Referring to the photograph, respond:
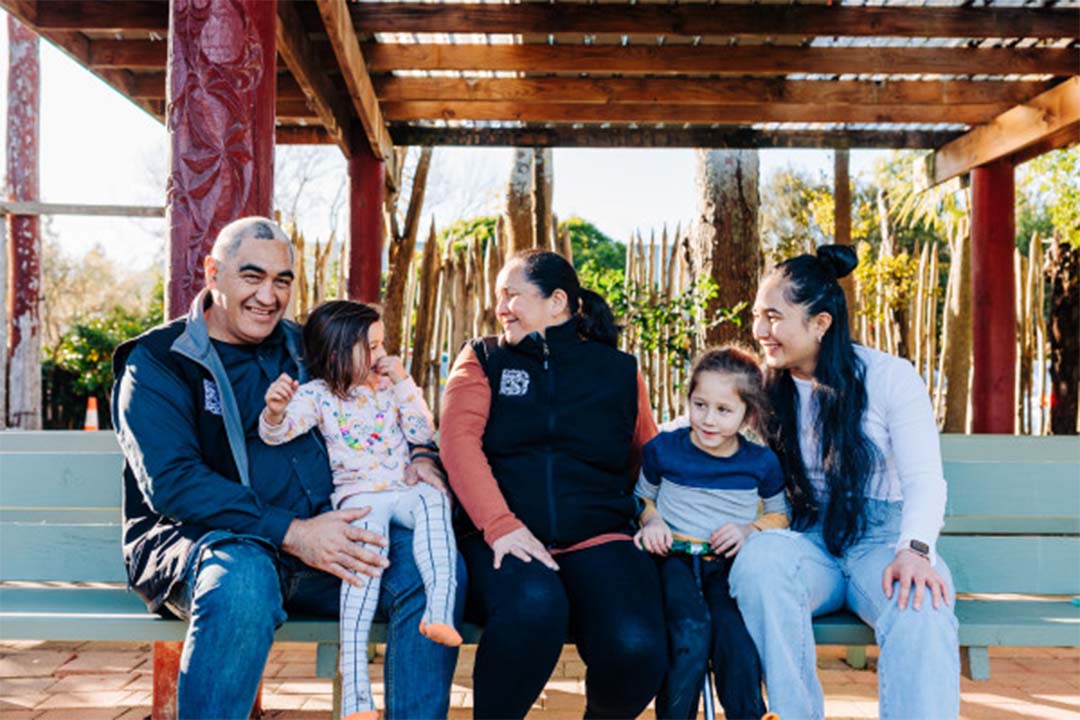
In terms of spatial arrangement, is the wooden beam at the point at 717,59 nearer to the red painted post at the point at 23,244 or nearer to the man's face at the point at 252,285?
the man's face at the point at 252,285

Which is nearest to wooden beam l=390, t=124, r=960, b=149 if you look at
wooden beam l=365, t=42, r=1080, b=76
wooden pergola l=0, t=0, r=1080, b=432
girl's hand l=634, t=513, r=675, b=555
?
wooden pergola l=0, t=0, r=1080, b=432

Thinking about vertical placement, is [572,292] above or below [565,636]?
above

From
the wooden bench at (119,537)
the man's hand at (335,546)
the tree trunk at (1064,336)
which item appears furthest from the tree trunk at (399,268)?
the tree trunk at (1064,336)

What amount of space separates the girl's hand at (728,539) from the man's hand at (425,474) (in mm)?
831

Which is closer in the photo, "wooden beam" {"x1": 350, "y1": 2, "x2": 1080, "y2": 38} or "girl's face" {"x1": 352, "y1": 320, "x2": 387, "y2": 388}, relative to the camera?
"girl's face" {"x1": 352, "y1": 320, "x2": 387, "y2": 388}

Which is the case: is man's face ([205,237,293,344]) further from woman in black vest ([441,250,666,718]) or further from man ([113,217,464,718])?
woman in black vest ([441,250,666,718])

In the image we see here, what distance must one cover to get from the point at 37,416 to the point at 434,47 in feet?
23.6

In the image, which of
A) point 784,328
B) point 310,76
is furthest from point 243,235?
point 310,76

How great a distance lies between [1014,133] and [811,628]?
603cm

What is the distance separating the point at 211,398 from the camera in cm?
300

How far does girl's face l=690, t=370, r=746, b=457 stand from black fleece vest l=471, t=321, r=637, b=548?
24 cm

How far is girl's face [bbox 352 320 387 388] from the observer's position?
10.1 ft

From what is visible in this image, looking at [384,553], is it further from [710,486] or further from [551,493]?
[710,486]

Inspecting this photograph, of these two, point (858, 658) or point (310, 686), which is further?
point (858, 658)
